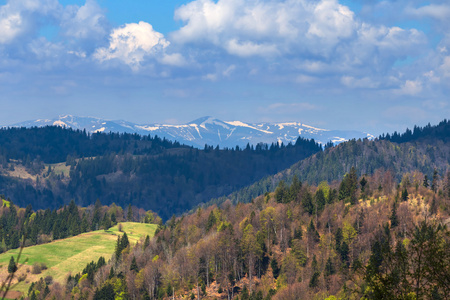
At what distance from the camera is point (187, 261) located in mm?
179375

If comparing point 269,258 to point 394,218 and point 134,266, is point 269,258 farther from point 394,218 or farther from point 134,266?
point 134,266

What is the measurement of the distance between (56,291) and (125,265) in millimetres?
26813

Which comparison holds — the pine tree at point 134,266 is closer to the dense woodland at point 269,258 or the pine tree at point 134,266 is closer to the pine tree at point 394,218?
the dense woodland at point 269,258

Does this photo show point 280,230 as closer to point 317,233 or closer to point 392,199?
point 317,233

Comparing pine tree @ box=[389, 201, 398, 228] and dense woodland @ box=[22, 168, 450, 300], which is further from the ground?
pine tree @ box=[389, 201, 398, 228]

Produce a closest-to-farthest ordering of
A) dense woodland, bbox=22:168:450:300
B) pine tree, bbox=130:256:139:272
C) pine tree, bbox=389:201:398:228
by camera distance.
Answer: dense woodland, bbox=22:168:450:300
pine tree, bbox=389:201:398:228
pine tree, bbox=130:256:139:272

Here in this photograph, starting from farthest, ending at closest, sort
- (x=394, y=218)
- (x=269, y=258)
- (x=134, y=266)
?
(x=134, y=266), (x=269, y=258), (x=394, y=218)

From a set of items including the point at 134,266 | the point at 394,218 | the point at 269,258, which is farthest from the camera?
the point at 134,266

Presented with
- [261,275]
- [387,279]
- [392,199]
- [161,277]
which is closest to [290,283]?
[261,275]

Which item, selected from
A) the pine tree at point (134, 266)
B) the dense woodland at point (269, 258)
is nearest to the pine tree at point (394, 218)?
the dense woodland at point (269, 258)

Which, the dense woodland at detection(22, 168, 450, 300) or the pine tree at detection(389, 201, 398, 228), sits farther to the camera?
the pine tree at detection(389, 201, 398, 228)

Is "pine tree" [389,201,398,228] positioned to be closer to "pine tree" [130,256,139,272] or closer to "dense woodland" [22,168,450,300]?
"dense woodland" [22,168,450,300]

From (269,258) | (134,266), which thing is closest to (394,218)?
(269,258)

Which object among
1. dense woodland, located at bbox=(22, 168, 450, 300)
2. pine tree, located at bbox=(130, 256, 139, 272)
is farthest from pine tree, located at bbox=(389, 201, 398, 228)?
pine tree, located at bbox=(130, 256, 139, 272)
